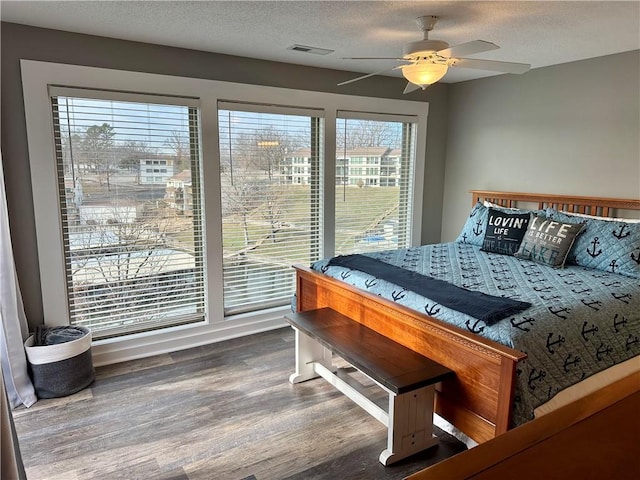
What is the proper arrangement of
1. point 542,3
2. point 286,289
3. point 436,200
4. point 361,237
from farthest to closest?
point 436,200, point 361,237, point 286,289, point 542,3

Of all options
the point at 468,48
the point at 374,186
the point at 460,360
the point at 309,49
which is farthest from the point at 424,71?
the point at 374,186

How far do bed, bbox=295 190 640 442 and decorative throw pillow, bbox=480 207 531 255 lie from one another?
44 cm

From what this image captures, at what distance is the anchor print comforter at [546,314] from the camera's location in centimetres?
207

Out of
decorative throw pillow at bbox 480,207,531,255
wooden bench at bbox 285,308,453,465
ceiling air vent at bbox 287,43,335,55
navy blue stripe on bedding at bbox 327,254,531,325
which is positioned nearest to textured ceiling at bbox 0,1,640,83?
ceiling air vent at bbox 287,43,335,55

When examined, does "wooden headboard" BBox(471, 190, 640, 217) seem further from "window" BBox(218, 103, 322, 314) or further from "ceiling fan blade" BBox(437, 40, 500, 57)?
"ceiling fan blade" BBox(437, 40, 500, 57)

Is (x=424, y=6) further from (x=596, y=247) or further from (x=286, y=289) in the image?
(x=286, y=289)

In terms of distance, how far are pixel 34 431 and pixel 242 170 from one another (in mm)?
2358

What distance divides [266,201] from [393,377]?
227 centimetres

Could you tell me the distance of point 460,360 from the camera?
2.25 metres

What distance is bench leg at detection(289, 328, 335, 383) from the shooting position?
121 inches

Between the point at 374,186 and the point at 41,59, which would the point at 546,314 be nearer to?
the point at 374,186

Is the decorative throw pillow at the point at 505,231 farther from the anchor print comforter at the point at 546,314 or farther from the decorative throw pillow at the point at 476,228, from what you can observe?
the anchor print comforter at the point at 546,314

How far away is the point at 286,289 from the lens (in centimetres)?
429

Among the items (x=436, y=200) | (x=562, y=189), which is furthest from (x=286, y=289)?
(x=562, y=189)
